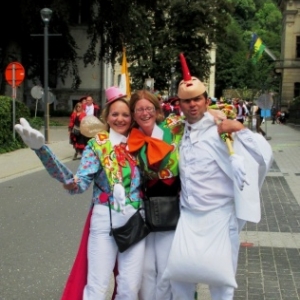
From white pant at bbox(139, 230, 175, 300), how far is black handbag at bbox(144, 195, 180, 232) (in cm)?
6

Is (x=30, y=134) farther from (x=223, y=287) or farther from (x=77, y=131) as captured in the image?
(x=77, y=131)

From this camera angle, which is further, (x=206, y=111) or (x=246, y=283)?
(x=246, y=283)

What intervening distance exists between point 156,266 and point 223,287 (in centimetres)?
43

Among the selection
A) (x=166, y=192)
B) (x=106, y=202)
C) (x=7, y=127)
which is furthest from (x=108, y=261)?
(x=7, y=127)

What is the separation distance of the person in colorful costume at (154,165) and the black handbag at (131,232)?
10 cm

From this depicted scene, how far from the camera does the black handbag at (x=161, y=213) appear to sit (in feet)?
12.1

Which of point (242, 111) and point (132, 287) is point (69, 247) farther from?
point (242, 111)

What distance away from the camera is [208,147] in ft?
12.1

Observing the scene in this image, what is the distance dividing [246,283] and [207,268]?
1983 millimetres

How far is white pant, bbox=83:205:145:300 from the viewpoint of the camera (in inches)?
146

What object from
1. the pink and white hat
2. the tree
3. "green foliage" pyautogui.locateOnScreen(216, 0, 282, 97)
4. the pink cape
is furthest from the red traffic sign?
"green foliage" pyautogui.locateOnScreen(216, 0, 282, 97)

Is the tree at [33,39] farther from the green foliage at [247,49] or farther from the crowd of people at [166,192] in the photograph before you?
the green foliage at [247,49]

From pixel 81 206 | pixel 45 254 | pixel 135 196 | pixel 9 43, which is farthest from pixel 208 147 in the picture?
pixel 9 43

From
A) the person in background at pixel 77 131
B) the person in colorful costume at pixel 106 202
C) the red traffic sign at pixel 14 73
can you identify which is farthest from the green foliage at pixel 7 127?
the person in colorful costume at pixel 106 202
